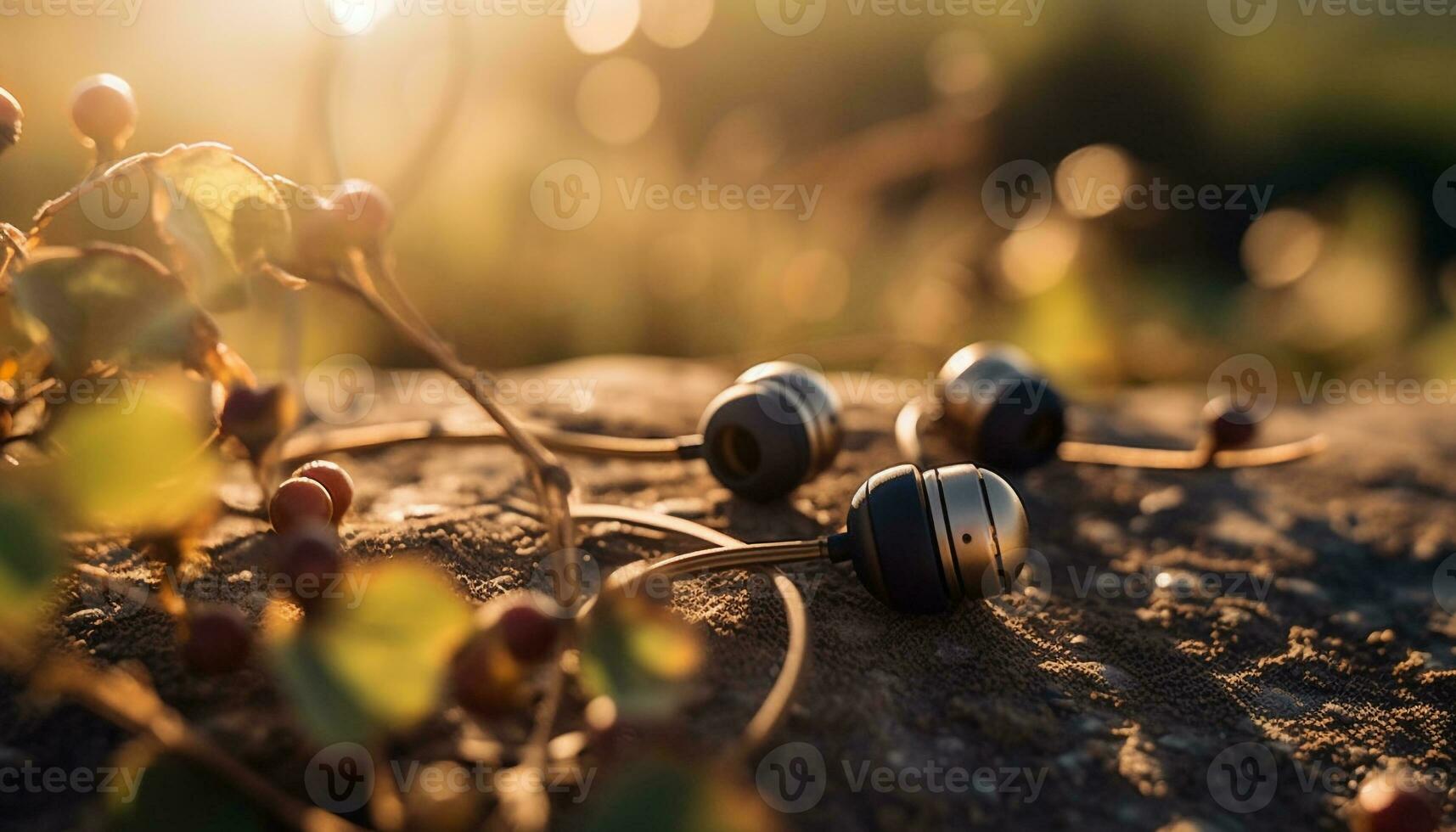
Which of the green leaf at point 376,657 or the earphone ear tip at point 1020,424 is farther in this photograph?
the earphone ear tip at point 1020,424

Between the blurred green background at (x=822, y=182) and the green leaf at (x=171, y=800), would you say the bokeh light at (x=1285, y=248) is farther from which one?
the green leaf at (x=171, y=800)

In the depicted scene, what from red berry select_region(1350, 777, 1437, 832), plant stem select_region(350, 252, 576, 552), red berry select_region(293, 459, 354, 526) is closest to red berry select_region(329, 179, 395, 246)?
plant stem select_region(350, 252, 576, 552)

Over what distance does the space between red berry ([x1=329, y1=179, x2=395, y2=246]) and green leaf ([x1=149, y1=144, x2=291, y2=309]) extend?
62 millimetres

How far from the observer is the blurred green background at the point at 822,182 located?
303cm

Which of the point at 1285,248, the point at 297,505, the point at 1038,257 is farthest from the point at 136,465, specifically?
the point at 1285,248

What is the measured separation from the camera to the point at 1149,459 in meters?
1.81

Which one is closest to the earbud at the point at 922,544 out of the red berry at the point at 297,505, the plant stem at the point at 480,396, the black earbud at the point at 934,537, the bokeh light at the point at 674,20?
the black earbud at the point at 934,537

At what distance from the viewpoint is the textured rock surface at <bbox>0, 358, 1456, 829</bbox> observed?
994mm

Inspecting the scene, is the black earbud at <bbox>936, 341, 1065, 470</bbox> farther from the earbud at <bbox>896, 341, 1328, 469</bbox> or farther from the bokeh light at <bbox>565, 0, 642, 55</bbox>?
the bokeh light at <bbox>565, 0, 642, 55</bbox>

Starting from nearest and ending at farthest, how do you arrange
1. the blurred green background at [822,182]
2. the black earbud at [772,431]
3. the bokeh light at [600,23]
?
the black earbud at [772,431]
the blurred green background at [822,182]
the bokeh light at [600,23]

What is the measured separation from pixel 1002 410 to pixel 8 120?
1.33 metres

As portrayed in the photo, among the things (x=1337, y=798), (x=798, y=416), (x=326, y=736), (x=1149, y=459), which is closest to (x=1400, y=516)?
(x=1149, y=459)

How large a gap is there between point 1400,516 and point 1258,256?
75.0 inches

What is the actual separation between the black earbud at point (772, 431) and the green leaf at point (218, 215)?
2.02ft
